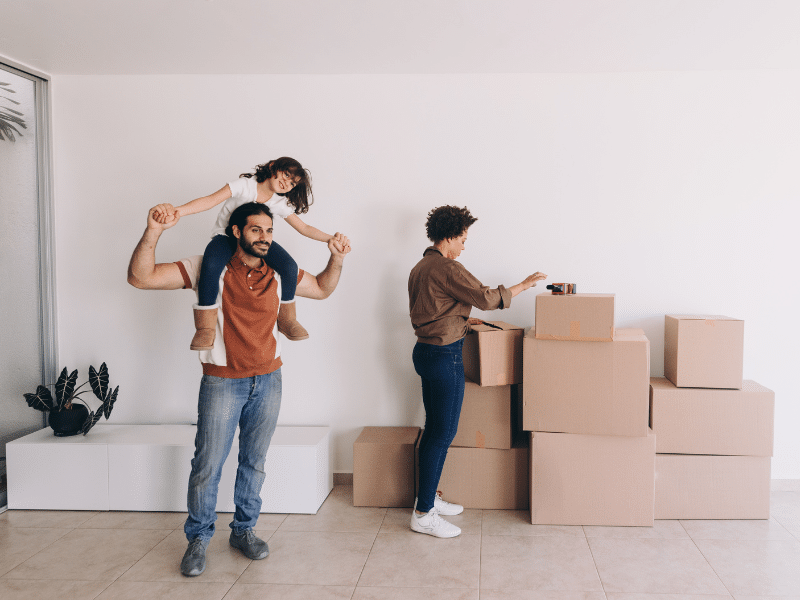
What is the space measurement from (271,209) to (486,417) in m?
1.44

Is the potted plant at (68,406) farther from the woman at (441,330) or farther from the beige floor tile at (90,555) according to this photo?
the woman at (441,330)

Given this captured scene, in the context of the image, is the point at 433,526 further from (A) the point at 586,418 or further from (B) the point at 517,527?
(A) the point at 586,418

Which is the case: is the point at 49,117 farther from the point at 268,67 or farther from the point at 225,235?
the point at 225,235

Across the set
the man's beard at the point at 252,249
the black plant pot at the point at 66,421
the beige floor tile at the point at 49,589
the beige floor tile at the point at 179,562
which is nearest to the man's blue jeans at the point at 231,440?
the beige floor tile at the point at 179,562

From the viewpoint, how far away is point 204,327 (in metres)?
2.21

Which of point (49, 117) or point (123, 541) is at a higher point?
point (49, 117)

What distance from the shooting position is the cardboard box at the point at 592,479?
269 centimetres

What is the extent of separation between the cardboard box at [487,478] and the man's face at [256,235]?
1.40 metres

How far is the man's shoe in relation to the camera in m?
2.27

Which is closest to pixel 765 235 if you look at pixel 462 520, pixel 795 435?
pixel 795 435

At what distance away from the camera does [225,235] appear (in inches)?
91.4

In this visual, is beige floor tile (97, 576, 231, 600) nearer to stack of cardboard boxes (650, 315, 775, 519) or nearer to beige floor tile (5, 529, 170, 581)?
beige floor tile (5, 529, 170, 581)

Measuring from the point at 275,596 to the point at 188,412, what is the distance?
58.4 inches

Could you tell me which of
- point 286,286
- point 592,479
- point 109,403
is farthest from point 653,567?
point 109,403
